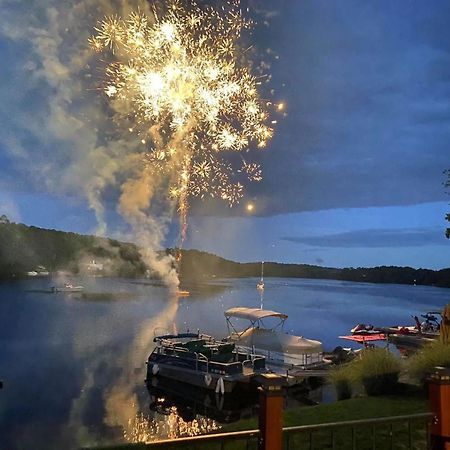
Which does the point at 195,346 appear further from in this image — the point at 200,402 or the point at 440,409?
the point at 440,409

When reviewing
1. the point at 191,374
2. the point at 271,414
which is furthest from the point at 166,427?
Answer: the point at 271,414

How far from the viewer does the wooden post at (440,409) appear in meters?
7.30

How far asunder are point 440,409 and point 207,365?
17284 mm

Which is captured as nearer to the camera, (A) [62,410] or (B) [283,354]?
→ (A) [62,410]

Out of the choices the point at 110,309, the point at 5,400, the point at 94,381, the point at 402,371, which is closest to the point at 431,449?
the point at 402,371

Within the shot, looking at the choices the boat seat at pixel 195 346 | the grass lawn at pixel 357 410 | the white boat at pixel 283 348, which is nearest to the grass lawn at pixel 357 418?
the grass lawn at pixel 357 410

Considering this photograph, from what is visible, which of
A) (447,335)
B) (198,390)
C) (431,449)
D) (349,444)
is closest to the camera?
(431,449)

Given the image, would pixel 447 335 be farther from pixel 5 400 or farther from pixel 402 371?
pixel 5 400

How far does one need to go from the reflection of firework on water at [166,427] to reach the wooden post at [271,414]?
1258cm

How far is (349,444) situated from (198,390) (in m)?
14.0

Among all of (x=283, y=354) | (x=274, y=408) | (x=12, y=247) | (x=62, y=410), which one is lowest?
(x=62, y=410)

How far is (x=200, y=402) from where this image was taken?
22.5 meters

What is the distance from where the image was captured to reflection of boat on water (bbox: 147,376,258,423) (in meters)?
21.0

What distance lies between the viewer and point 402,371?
602 inches
